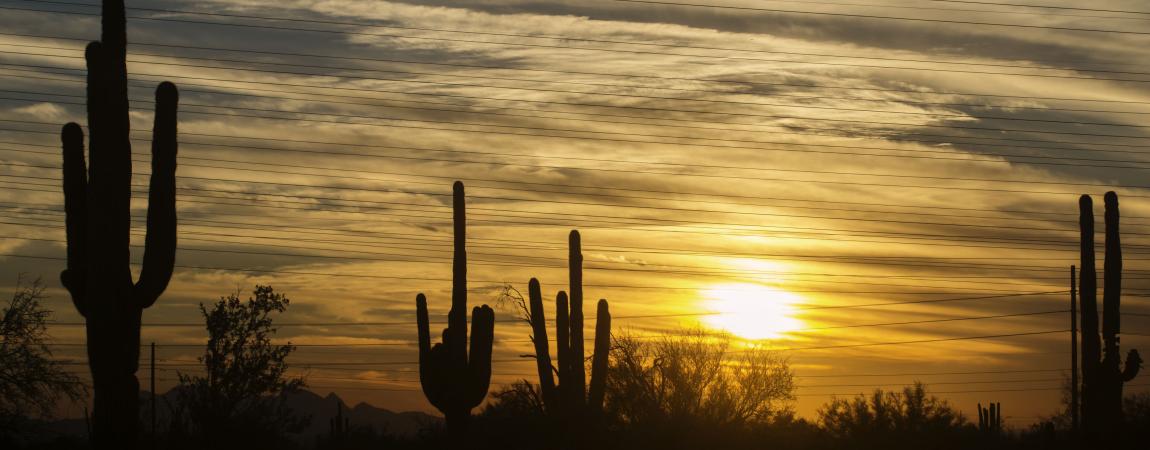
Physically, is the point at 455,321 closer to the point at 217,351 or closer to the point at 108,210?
the point at 108,210

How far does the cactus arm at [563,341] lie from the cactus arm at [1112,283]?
45.1 ft

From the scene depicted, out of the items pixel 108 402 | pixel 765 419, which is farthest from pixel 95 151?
pixel 765 419

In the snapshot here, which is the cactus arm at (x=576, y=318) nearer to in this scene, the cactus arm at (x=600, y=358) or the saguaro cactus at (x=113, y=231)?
the cactus arm at (x=600, y=358)

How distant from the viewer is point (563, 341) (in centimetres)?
3481

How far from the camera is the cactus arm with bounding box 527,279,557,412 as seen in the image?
3512 cm

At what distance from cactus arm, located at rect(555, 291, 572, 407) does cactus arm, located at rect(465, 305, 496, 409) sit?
10.2ft

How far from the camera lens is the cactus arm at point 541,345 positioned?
115ft

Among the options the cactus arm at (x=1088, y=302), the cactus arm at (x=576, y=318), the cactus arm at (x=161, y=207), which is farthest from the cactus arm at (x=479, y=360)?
the cactus arm at (x=1088, y=302)

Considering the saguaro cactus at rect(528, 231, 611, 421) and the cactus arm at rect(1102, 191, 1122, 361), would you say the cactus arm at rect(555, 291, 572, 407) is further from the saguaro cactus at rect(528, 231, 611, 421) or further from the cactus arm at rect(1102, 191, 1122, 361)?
the cactus arm at rect(1102, 191, 1122, 361)

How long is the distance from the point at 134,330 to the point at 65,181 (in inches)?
111

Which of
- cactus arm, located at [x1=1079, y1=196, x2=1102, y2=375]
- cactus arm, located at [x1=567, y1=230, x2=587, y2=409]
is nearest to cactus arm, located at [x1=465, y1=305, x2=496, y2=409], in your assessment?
A: cactus arm, located at [x1=567, y1=230, x2=587, y2=409]

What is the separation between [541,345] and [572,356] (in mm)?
1118

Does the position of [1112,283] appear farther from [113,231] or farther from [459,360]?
[113,231]

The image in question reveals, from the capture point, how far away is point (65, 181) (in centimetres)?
2017
